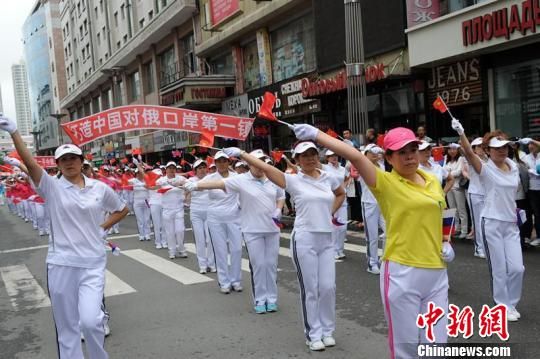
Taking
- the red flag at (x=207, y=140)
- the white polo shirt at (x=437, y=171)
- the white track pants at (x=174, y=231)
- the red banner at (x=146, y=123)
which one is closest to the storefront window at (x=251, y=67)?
the red banner at (x=146, y=123)

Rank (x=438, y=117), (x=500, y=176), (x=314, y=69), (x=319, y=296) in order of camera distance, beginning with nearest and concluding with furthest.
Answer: (x=319, y=296)
(x=500, y=176)
(x=438, y=117)
(x=314, y=69)

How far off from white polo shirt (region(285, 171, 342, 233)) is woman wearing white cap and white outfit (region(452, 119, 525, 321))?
1531mm

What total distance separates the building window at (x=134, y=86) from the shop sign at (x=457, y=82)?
2836cm

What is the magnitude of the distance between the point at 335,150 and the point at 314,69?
17.7 metres

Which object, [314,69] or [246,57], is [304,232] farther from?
[246,57]

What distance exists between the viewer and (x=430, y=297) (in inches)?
144

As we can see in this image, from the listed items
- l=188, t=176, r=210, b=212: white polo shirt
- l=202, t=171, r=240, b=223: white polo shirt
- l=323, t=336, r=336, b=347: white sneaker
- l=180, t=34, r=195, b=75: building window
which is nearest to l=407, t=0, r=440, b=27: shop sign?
l=188, t=176, r=210, b=212: white polo shirt

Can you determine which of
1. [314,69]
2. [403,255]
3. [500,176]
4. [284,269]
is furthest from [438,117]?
[403,255]

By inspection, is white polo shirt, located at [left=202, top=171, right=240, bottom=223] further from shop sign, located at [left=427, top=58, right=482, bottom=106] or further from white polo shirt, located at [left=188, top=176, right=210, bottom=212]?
shop sign, located at [left=427, top=58, right=482, bottom=106]

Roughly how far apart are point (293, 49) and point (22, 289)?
16.3 m

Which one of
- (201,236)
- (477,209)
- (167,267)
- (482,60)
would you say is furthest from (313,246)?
(482,60)

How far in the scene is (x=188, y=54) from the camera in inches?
1262

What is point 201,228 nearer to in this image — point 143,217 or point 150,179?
point 150,179

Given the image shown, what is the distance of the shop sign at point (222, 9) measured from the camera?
24.8 m
